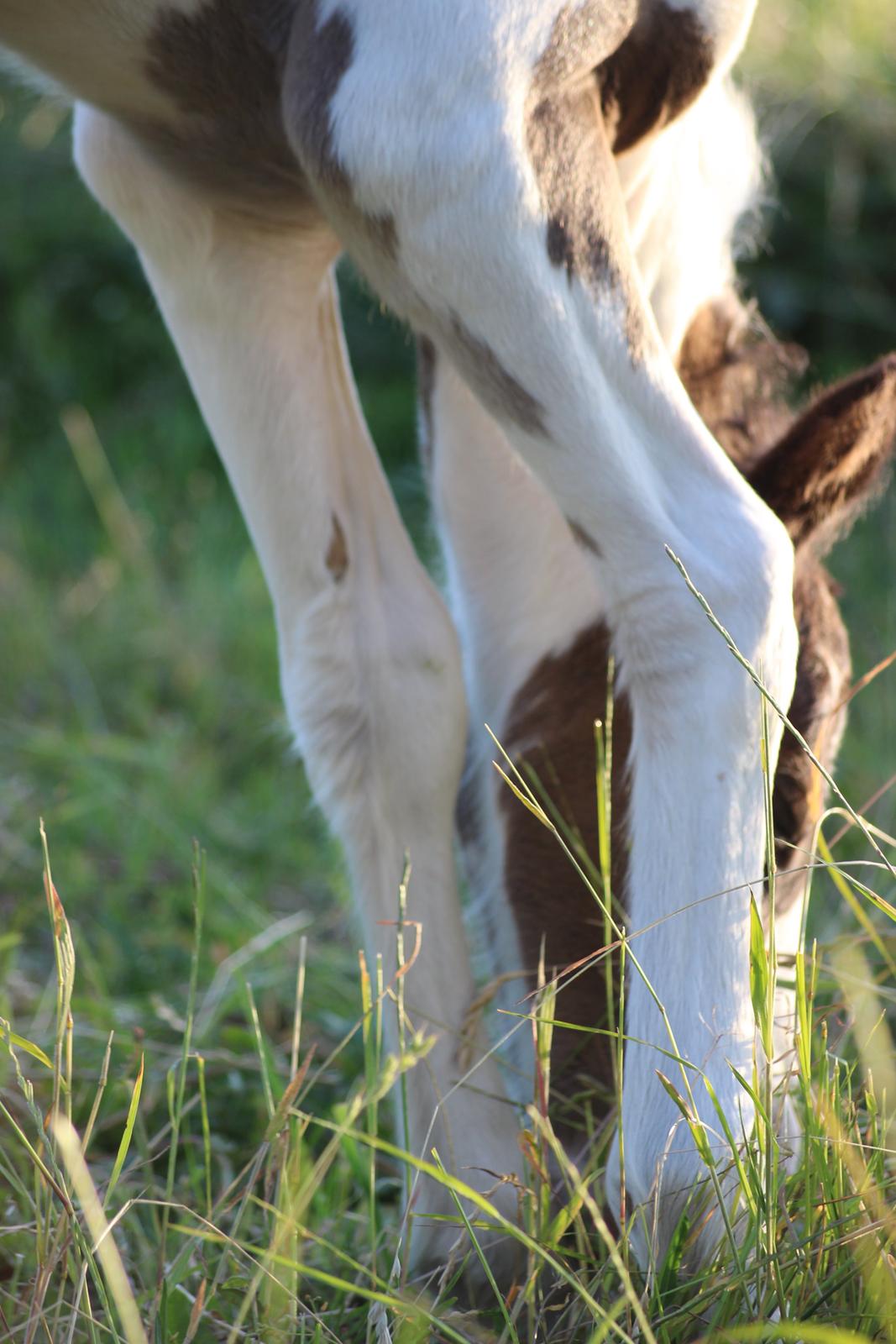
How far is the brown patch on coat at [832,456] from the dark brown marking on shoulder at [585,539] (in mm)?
275

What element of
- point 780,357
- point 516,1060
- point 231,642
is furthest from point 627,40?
point 231,642

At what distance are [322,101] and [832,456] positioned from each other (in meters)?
0.55

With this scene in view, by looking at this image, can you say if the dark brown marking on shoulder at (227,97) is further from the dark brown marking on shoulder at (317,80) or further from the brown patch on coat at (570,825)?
the brown patch on coat at (570,825)

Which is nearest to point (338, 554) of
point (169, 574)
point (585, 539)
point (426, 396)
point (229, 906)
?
point (426, 396)

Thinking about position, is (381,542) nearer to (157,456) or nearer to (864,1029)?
(864,1029)

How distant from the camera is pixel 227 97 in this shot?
107 cm

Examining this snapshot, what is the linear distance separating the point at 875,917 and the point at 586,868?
46 centimetres

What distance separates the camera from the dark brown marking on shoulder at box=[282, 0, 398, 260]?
954 millimetres

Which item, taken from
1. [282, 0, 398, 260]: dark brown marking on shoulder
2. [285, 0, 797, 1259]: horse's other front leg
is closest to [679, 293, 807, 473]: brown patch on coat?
[285, 0, 797, 1259]: horse's other front leg

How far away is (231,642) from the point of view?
9.57 ft

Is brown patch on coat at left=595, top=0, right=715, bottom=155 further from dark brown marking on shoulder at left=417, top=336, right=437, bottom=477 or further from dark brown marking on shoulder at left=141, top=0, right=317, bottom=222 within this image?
dark brown marking on shoulder at left=417, top=336, right=437, bottom=477

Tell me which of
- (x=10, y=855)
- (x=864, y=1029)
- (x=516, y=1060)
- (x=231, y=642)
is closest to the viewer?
(x=864, y=1029)

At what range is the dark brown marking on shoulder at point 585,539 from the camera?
102 centimetres

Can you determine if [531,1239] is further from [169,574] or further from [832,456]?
[169,574]
